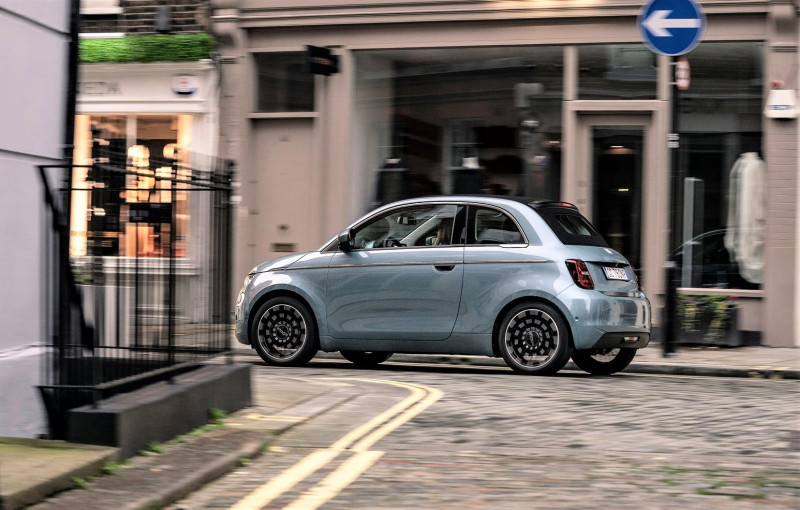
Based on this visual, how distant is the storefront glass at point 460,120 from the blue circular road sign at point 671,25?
9.70ft

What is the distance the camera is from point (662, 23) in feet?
45.1

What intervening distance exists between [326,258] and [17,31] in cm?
534

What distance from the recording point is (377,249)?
40.0 ft

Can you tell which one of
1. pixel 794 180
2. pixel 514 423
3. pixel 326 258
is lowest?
pixel 514 423

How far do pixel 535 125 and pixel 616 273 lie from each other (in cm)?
552

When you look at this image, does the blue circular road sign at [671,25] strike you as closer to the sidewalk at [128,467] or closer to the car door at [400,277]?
the car door at [400,277]

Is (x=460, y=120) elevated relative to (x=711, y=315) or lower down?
elevated

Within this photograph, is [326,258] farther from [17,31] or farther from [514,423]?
[17,31]

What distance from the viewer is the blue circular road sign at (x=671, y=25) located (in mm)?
13656

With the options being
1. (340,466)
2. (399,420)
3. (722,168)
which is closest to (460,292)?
(399,420)

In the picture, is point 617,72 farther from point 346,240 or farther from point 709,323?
point 346,240

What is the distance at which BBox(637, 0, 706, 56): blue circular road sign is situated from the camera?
44.8 feet

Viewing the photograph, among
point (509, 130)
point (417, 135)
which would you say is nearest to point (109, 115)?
point (417, 135)

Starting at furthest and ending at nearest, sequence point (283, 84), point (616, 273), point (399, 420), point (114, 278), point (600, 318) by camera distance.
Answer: point (283, 84) < point (616, 273) < point (600, 318) < point (399, 420) < point (114, 278)
